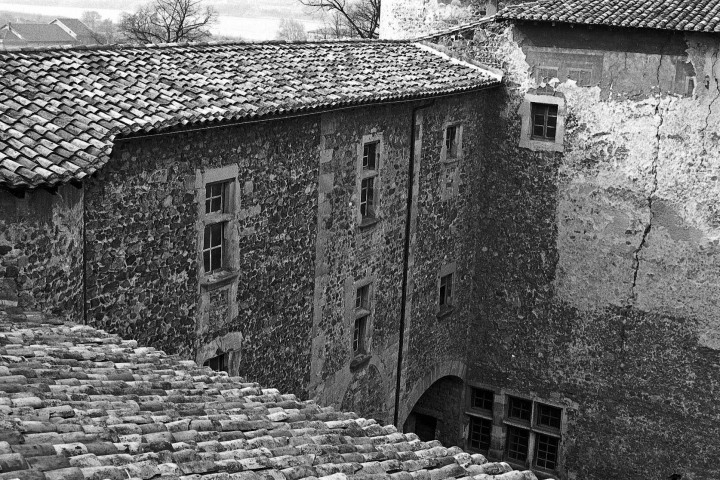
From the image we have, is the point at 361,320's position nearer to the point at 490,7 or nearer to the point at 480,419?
the point at 480,419

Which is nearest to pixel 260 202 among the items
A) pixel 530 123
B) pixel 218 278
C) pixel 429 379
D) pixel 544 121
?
pixel 218 278

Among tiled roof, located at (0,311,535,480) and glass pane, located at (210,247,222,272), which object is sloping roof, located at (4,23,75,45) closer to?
glass pane, located at (210,247,222,272)

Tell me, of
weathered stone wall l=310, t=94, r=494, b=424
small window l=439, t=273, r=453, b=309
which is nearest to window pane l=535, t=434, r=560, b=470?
weathered stone wall l=310, t=94, r=494, b=424

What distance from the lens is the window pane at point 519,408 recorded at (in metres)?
19.7

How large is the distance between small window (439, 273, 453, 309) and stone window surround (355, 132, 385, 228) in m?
3.23

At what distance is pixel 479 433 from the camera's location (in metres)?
20.3

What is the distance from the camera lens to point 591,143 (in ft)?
59.6

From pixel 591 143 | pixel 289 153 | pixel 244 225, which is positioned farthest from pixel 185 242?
pixel 591 143

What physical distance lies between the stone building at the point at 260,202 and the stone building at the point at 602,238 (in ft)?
1.98

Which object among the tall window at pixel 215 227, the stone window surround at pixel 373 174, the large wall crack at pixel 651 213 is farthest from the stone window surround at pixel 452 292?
the tall window at pixel 215 227

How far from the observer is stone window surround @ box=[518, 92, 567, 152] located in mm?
18312

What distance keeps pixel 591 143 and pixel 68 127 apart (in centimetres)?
1066

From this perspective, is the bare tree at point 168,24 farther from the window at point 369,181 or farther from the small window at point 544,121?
the window at point 369,181

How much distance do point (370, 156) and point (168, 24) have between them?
28.9m
